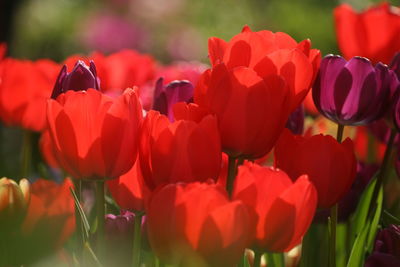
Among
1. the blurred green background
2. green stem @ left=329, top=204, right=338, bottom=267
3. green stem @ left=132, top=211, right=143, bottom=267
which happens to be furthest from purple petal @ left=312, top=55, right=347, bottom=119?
the blurred green background

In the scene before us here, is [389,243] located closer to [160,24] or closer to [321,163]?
[321,163]

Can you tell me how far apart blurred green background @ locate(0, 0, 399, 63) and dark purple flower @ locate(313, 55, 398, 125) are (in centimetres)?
422

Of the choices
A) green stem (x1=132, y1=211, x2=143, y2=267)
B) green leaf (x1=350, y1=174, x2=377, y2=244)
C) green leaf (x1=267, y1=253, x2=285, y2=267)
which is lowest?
green leaf (x1=267, y1=253, x2=285, y2=267)

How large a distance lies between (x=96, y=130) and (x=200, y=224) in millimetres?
160

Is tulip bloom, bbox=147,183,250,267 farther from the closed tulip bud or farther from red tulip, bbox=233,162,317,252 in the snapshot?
the closed tulip bud

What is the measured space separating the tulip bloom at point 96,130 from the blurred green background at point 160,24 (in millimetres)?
4265

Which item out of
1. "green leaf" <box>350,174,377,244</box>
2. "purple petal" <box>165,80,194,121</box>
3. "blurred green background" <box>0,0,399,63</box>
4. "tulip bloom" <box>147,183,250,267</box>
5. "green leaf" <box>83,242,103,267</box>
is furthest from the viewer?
"blurred green background" <box>0,0,399,63</box>

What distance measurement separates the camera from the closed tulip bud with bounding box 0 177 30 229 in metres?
0.71

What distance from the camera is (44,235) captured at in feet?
2.37

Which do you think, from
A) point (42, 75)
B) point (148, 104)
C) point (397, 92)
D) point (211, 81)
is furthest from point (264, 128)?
point (42, 75)

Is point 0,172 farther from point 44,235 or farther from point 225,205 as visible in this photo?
point 225,205

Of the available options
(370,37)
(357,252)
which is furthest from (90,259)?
(370,37)

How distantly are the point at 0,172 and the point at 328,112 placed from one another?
0.73 metres

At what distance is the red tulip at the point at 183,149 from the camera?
26.3 inches
